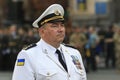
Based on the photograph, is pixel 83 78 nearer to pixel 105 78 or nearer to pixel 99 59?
pixel 105 78

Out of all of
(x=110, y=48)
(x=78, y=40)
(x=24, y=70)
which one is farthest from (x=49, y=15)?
(x=110, y=48)

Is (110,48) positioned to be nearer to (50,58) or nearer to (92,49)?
(92,49)

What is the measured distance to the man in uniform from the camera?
431 cm

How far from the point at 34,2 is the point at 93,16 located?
4228 millimetres

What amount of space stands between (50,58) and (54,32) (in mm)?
219

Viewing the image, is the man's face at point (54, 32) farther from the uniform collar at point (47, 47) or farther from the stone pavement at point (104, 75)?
the stone pavement at point (104, 75)

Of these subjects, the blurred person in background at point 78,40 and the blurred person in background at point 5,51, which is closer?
the blurred person in background at point 78,40

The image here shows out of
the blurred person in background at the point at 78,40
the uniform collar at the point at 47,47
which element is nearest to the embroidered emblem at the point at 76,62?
the uniform collar at the point at 47,47

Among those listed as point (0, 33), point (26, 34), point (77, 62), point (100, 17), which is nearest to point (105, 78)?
point (26, 34)

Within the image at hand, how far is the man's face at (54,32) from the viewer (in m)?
4.36

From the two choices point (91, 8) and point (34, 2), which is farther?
point (91, 8)

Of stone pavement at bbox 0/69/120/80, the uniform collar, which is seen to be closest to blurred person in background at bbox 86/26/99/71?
stone pavement at bbox 0/69/120/80

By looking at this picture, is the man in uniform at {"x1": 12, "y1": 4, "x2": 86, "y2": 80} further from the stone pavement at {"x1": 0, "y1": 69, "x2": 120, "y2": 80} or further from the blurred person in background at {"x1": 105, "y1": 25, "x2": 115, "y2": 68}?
the blurred person in background at {"x1": 105, "y1": 25, "x2": 115, "y2": 68}

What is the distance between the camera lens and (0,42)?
2047 cm
